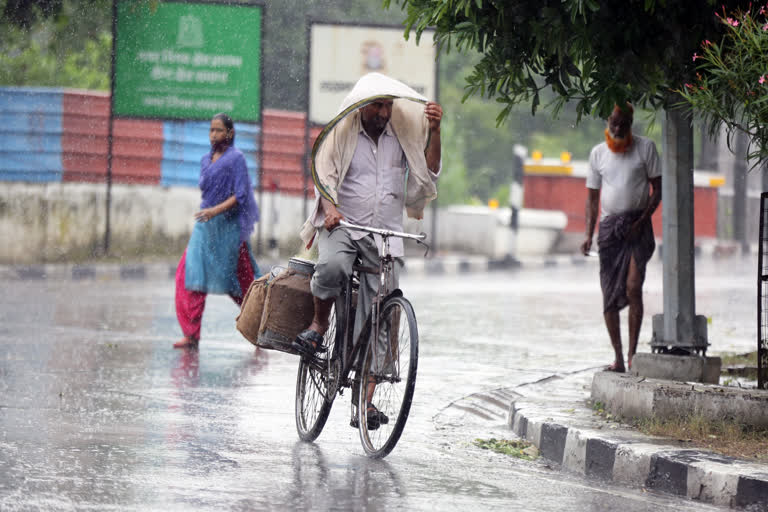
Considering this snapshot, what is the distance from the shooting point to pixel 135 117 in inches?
852

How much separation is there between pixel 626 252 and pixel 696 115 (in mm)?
2200

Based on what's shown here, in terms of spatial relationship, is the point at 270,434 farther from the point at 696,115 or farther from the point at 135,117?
the point at 135,117

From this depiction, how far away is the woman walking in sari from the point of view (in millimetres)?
10609

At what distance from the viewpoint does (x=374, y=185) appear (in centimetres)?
668

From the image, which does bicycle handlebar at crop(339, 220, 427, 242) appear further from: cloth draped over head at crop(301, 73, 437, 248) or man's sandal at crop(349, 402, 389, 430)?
man's sandal at crop(349, 402, 389, 430)

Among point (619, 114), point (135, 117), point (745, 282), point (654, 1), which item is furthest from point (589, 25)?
point (135, 117)

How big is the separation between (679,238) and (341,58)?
51.5 feet

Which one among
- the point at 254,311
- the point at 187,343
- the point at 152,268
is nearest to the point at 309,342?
the point at 254,311

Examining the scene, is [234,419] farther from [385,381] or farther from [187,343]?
[187,343]

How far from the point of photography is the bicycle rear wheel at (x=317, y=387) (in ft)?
21.7

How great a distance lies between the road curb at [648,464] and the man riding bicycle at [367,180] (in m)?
1.22

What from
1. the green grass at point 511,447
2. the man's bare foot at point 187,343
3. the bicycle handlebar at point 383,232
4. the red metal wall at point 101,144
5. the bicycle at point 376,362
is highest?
the red metal wall at point 101,144

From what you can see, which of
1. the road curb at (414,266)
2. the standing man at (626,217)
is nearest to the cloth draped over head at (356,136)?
the standing man at (626,217)

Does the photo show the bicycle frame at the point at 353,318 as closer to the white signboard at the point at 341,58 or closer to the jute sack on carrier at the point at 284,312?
the jute sack on carrier at the point at 284,312
